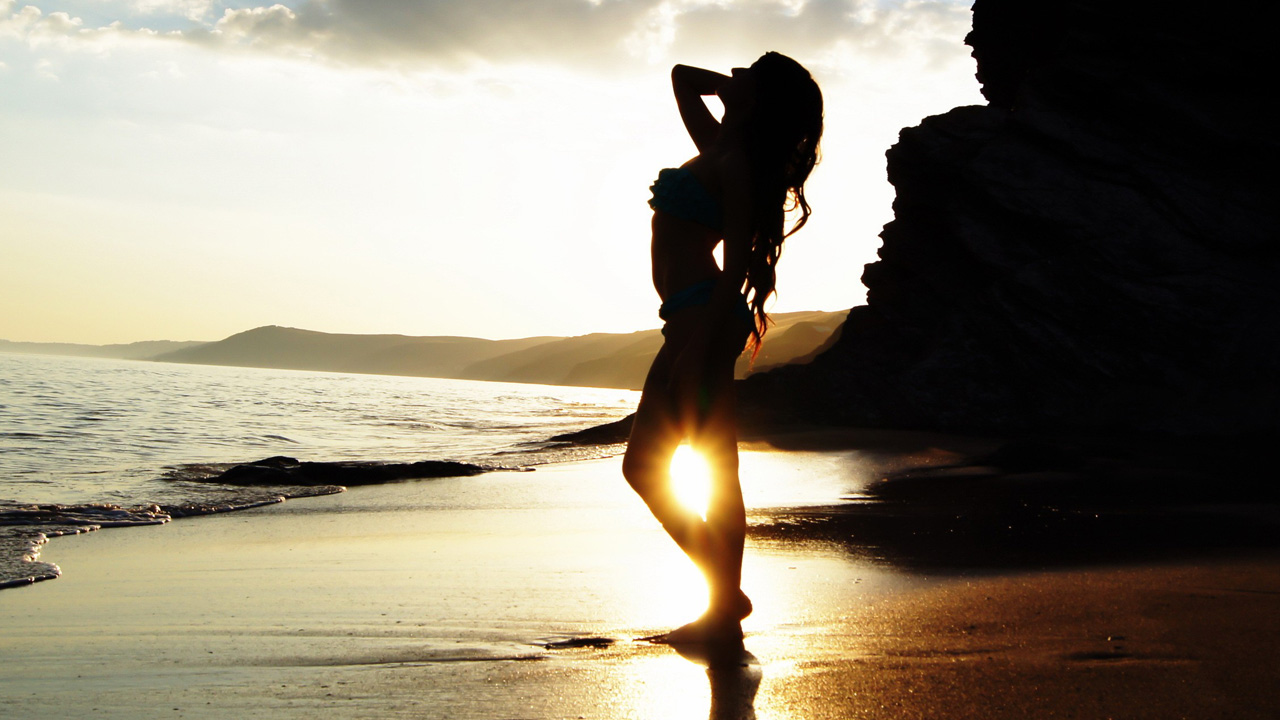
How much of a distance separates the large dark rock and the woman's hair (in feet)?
41.9

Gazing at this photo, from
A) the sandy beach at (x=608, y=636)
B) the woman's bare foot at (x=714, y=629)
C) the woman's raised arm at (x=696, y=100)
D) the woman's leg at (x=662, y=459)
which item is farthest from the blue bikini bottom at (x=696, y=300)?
the sandy beach at (x=608, y=636)

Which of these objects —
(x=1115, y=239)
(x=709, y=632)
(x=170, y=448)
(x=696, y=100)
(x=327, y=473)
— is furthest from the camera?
(x=170, y=448)

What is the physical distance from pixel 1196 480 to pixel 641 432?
6.56m

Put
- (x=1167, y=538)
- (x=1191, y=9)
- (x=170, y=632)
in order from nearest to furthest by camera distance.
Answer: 1. (x=170, y=632)
2. (x=1167, y=538)
3. (x=1191, y=9)

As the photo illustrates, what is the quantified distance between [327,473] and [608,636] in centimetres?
935

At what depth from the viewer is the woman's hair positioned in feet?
9.89

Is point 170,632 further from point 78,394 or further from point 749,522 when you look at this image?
point 78,394

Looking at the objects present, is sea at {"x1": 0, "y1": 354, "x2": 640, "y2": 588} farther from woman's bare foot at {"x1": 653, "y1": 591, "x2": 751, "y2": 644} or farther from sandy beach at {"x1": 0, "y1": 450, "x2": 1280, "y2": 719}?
woman's bare foot at {"x1": 653, "y1": 591, "x2": 751, "y2": 644}

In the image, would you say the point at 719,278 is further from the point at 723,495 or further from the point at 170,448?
the point at 170,448

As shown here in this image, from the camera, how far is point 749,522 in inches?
251

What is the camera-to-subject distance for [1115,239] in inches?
574

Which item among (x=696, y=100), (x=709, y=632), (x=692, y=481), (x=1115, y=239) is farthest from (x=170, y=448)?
(x=1115, y=239)

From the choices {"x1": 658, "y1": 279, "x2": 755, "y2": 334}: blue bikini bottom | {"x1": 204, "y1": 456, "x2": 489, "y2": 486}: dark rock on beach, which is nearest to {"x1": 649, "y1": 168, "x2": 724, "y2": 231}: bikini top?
{"x1": 658, "y1": 279, "x2": 755, "y2": 334}: blue bikini bottom

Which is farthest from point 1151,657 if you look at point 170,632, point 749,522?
point 749,522
